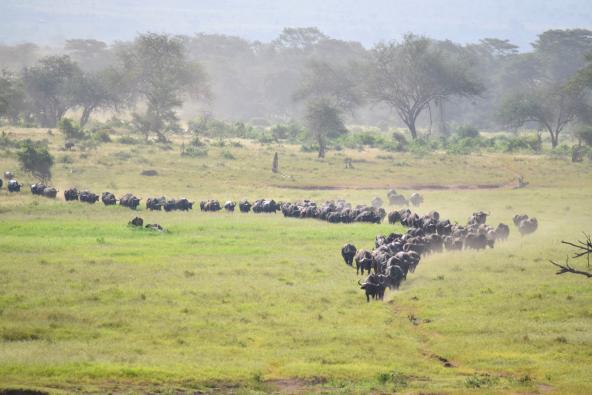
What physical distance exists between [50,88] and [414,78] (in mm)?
36700

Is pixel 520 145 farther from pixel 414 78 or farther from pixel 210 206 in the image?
pixel 210 206

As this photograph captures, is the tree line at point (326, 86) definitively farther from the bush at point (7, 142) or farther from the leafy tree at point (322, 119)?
the bush at point (7, 142)

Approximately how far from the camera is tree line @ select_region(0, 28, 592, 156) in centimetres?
8583

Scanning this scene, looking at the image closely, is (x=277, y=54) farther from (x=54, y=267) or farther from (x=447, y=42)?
(x=54, y=267)

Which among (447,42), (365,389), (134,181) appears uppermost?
(447,42)

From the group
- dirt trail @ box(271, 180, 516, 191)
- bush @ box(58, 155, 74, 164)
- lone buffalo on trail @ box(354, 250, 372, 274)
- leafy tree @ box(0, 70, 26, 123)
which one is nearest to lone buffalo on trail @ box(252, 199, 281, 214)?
dirt trail @ box(271, 180, 516, 191)

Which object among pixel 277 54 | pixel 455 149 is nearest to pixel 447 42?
pixel 277 54

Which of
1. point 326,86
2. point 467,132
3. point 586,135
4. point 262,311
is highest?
point 326,86

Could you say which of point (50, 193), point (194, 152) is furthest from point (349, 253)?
point (194, 152)

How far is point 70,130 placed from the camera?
71.0 m

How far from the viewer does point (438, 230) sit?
38.8 m

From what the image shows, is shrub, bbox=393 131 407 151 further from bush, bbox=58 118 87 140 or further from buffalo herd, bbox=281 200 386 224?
buffalo herd, bbox=281 200 386 224

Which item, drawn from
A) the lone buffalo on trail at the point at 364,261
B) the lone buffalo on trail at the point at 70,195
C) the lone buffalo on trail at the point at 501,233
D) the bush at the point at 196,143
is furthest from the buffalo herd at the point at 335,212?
the bush at the point at 196,143

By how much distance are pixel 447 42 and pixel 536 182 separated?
3069 inches
